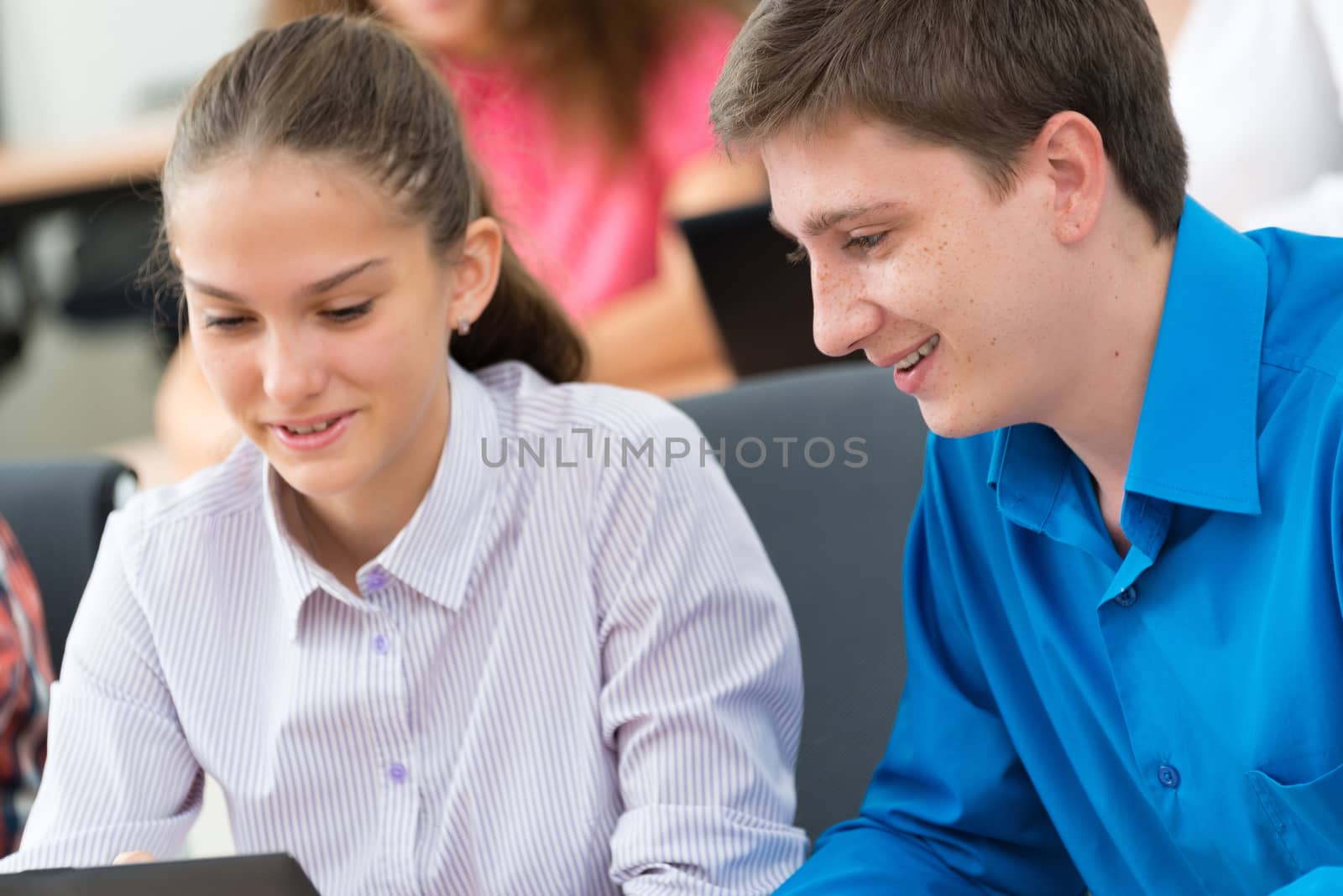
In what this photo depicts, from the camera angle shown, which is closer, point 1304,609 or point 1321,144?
point 1304,609

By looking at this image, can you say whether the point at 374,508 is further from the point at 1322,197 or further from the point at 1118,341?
the point at 1322,197

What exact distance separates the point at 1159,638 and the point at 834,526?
43 cm

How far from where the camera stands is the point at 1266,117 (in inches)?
67.3

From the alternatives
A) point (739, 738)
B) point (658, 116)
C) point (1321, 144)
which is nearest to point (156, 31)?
point (658, 116)

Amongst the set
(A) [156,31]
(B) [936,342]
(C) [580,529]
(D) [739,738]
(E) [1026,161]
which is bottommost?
(D) [739,738]

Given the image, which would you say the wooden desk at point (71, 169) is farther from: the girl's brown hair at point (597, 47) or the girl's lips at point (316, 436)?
the girl's lips at point (316, 436)

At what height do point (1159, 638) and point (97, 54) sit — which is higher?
point (97, 54)

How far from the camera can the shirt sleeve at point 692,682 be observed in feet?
3.58

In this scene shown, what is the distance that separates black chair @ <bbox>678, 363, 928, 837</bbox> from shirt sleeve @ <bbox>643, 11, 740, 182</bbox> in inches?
Answer: 41.7

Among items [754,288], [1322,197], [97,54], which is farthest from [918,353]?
[97,54]

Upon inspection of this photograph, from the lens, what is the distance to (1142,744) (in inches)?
37.5

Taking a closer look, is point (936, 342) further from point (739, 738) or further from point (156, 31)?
point (156, 31)

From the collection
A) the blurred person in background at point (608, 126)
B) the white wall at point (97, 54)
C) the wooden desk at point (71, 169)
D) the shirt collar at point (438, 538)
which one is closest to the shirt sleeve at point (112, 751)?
the shirt collar at point (438, 538)

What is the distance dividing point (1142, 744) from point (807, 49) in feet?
1.52
